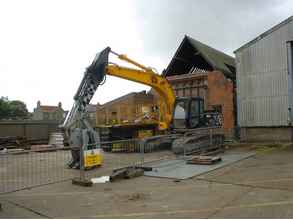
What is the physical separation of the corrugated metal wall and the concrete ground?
382 inches

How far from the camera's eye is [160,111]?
67.1ft

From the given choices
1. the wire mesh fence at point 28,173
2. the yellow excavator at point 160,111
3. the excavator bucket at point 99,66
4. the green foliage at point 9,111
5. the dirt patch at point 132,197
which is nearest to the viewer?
the dirt patch at point 132,197

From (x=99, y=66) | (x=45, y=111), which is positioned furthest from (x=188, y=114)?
(x=45, y=111)

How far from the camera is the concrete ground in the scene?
659cm

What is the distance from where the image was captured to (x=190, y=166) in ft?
40.3

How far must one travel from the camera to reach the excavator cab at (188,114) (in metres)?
19.5

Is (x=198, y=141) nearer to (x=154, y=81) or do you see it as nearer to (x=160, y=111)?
(x=154, y=81)

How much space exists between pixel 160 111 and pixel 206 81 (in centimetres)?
476

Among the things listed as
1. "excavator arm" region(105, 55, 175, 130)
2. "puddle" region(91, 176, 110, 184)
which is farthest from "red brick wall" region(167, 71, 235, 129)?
"puddle" region(91, 176, 110, 184)

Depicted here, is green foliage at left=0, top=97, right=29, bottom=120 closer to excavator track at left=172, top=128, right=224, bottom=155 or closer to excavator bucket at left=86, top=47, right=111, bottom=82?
excavator track at left=172, top=128, right=224, bottom=155

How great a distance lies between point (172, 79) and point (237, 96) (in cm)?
552

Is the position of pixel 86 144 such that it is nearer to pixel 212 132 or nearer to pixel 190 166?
pixel 190 166

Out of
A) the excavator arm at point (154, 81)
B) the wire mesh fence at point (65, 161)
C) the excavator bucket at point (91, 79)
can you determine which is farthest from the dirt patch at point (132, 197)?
the excavator arm at point (154, 81)

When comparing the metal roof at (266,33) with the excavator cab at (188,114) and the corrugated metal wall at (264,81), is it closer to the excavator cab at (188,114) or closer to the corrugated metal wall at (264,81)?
the corrugated metal wall at (264,81)
